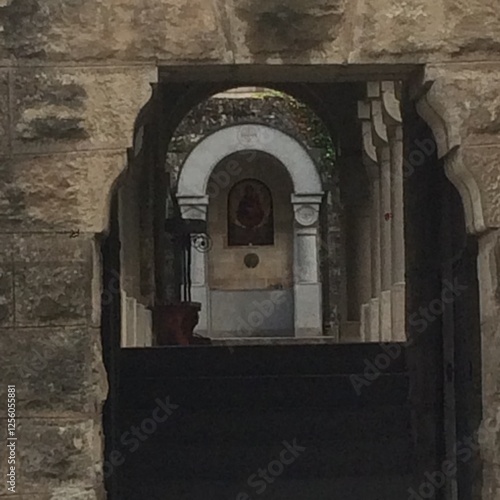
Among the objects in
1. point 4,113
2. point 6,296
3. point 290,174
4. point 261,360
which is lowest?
point 261,360

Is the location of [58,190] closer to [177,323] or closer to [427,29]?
[427,29]

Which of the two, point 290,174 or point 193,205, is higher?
point 290,174

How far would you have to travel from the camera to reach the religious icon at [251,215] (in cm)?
1717

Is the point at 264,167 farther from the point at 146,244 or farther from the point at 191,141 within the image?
the point at 146,244

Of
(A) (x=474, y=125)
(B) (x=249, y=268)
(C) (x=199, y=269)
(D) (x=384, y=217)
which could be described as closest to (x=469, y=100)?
(A) (x=474, y=125)

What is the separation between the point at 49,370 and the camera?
303 cm

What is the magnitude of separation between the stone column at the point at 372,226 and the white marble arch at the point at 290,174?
5167 mm

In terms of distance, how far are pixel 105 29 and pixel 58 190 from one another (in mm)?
487

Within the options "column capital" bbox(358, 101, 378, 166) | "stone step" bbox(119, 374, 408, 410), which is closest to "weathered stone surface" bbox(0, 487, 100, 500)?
"stone step" bbox(119, 374, 408, 410)

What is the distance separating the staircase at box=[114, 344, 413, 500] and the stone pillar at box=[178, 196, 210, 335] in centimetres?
939

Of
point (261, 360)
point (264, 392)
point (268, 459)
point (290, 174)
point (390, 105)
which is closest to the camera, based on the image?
point (268, 459)

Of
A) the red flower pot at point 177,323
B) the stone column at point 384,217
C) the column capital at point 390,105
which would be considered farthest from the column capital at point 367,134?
the red flower pot at point 177,323

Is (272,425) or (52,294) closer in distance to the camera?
(52,294)

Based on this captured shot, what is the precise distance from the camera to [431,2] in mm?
3115
